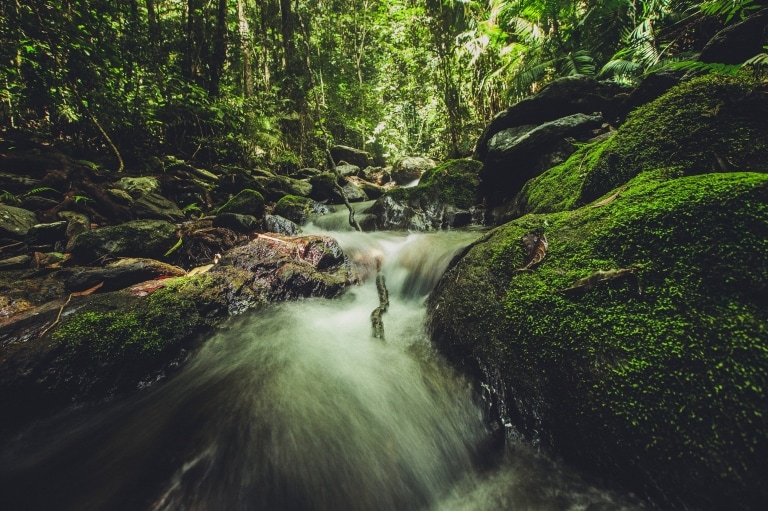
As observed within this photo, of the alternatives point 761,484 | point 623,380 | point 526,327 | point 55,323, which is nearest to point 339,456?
point 526,327

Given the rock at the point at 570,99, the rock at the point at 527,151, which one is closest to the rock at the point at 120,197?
the rock at the point at 527,151

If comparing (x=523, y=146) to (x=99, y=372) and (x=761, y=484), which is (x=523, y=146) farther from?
(x=99, y=372)

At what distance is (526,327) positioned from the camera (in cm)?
198

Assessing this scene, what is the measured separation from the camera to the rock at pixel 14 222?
183 inches

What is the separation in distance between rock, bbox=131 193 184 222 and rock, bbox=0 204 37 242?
4.91 feet

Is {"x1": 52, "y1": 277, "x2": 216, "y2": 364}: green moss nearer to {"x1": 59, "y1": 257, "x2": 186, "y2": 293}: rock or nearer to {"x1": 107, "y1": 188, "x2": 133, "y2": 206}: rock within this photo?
{"x1": 59, "y1": 257, "x2": 186, "y2": 293}: rock

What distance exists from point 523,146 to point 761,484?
5836 millimetres

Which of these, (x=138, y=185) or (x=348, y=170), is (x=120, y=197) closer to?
(x=138, y=185)

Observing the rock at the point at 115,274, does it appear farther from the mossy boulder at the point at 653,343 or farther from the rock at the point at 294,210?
the rock at the point at 294,210

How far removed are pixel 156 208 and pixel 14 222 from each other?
2109 mm

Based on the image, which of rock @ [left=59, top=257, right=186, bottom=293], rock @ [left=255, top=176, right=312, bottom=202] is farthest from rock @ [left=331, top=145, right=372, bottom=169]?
rock @ [left=59, top=257, right=186, bottom=293]

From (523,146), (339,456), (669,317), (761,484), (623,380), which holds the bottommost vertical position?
(339,456)

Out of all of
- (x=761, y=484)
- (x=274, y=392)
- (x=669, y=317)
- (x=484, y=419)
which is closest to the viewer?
(x=761, y=484)

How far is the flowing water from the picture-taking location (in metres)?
1.60
